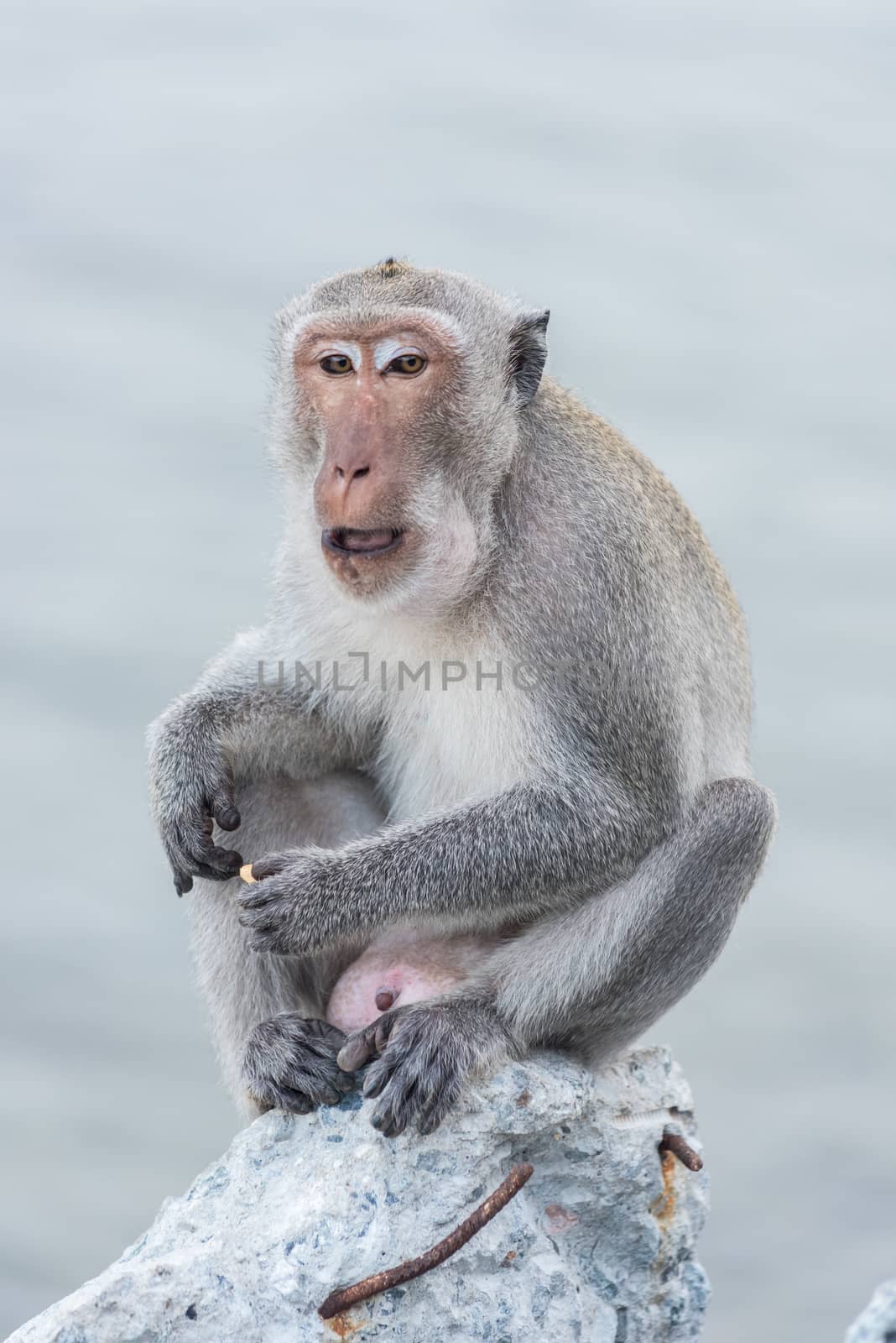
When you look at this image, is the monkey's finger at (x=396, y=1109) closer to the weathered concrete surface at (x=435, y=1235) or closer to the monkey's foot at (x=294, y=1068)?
the weathered concrete surface at (x=435, y=1235)

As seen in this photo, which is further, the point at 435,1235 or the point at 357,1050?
the point at 357,1050

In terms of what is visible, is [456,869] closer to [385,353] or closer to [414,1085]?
[414,1085]

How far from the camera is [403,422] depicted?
16.5 ft

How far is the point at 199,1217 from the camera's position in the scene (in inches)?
200

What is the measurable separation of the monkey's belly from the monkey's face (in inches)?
39.6

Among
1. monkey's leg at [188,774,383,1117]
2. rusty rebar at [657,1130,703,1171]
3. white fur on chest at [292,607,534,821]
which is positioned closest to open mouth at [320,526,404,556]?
white fur on chest at [292,607,534,821]

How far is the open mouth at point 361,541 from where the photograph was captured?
16.4 feet

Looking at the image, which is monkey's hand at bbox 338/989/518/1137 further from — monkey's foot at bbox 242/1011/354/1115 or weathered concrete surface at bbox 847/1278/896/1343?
weathered concrete surface at bbox 847/1278/896/1343

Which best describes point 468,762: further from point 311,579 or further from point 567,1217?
point 567,1217

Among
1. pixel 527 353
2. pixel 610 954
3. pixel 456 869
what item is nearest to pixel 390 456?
pixel 527 353

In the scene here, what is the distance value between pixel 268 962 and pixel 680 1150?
1304 millimetres

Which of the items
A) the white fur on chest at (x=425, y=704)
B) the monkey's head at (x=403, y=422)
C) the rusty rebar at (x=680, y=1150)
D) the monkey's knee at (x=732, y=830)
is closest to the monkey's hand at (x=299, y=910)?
the white fur on chest at (x=425, y=704)

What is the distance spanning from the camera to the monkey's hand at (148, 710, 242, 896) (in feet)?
18.4

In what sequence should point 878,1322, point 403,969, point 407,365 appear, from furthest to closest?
point 403,969 < point 407,365 < point 878,1322
